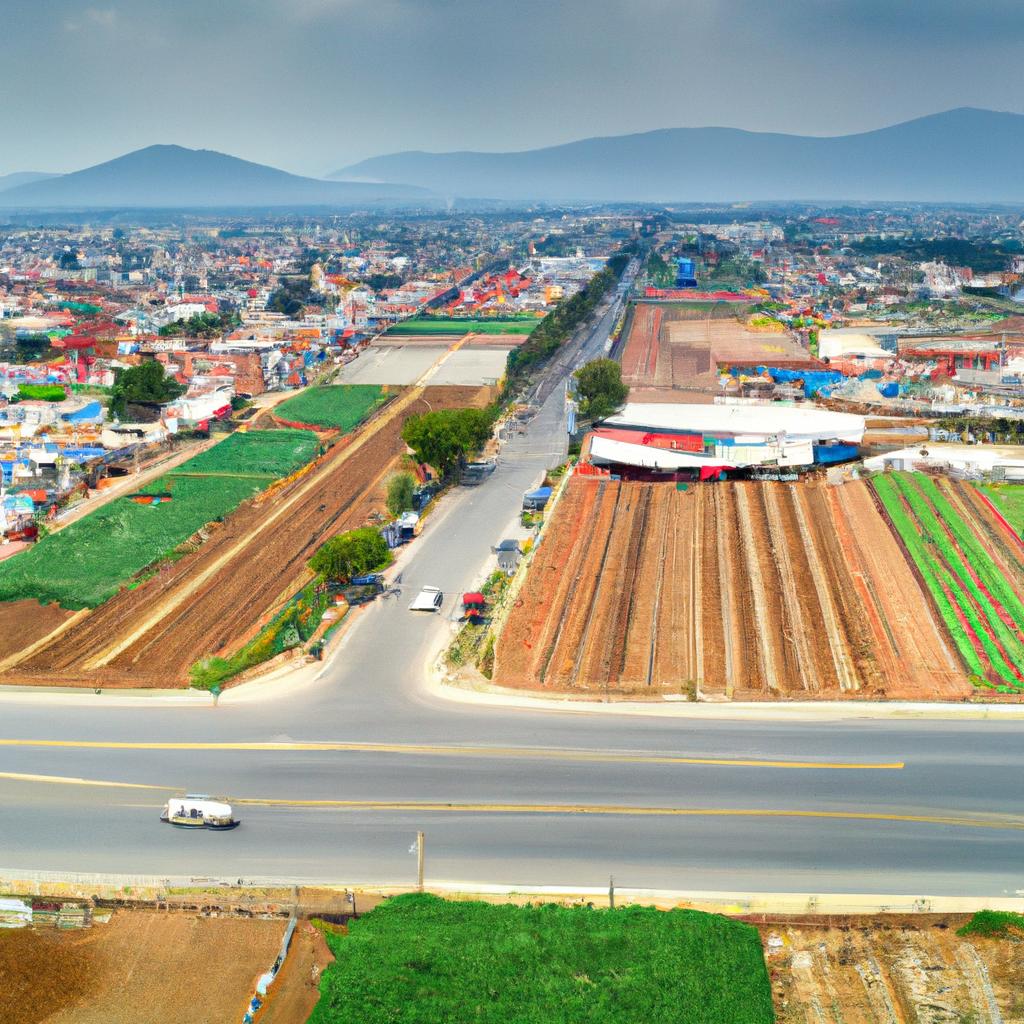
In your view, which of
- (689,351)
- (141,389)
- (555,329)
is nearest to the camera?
(141,389)

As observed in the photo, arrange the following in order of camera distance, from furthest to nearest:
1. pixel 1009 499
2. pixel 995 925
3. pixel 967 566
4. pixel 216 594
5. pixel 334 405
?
pixel 334 405 < pixel 1009 499 < pixel 216 594 < pixel 967 566 < pixel 995 925

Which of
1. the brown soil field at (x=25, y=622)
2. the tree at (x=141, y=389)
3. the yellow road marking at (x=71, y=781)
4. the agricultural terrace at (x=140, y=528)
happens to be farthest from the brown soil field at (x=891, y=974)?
the tree at (x=141, y=389)

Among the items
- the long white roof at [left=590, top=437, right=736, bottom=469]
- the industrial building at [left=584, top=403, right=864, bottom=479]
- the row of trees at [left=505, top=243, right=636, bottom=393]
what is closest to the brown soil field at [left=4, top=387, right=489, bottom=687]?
the long white roof at [left=590, top=437, right=736, bottom=469]

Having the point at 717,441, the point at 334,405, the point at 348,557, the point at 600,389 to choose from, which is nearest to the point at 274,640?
the point at 348,557

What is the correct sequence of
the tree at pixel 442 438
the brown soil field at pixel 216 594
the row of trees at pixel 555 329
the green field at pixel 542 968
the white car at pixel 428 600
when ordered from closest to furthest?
1. the green field at pixel 542 968
2. the brown soil field at pixel 216 594
3. the white car at pixel 428 600
4. the tree at pixel 442 438
5. the row of trees at pixel 555 329

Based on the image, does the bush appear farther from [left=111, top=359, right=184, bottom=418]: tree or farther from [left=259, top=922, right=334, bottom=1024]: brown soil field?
[left=259, top=922, right=334, bottom=1024]: brown soil field

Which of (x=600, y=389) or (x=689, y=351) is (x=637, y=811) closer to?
(x=600, y=389)

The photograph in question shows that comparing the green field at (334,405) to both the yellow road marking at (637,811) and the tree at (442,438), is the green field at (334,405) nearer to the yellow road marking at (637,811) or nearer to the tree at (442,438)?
the tree at (442,438)

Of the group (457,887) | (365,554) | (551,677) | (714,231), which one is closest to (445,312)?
(365,554)
